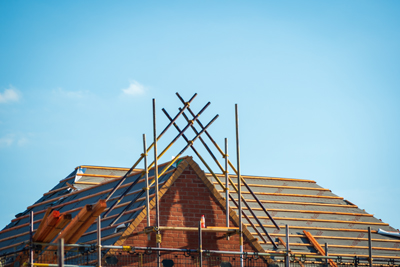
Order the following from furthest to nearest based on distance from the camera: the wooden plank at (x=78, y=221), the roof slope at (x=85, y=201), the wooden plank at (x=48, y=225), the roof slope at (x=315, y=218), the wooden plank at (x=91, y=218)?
the roof slope at (x=315, y=218)
the roof slope at (x=85, y=201)
the wooden plank at (x=78, y=221)
the wooden plank at (x=91, y=218)
the wooden plank at (x=48, y=225)

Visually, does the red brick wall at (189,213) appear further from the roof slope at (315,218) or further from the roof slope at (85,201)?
the roof slope at (315,218)

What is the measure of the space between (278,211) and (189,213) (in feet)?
18.5

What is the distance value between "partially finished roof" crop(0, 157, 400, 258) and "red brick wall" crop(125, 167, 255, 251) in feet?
1.21

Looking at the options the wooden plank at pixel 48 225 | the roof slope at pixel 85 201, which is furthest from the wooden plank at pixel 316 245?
the wooden plank at pixel 48 225

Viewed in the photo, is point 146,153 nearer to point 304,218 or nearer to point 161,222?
point 161,222

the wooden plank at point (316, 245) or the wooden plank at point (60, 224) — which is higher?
the wooden plank at point (60, 224)

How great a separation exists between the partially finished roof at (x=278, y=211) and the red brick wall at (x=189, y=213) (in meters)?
0.37

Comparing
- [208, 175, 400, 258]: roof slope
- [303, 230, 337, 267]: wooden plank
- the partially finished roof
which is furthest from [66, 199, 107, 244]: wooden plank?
[303, 230, 337, 267]: wooden plank

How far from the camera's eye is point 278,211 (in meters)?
22.2

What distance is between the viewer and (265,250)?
1873 centimetres

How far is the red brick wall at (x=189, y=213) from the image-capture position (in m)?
17.1

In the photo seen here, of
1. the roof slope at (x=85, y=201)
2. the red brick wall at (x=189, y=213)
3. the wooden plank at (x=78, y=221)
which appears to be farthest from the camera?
the roof slope at (x=85, y=201)

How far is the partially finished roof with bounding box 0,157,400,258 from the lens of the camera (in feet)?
62.3

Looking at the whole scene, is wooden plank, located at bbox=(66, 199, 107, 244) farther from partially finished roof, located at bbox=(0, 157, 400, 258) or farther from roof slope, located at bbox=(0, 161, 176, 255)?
partially finished roof, located at bbox=(0, 157, 400, 258)
